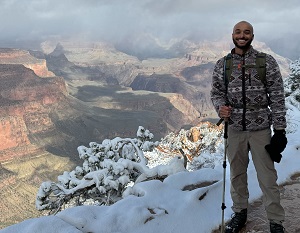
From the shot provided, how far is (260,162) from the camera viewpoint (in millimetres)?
4309

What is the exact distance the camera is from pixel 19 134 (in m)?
126

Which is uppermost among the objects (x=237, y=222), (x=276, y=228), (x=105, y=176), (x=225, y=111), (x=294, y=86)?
(x=225, y=111)

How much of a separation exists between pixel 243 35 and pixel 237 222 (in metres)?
2.44

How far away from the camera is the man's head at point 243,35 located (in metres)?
4.14

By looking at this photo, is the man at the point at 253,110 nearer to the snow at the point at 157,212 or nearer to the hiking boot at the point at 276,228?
the hiking boot at the point at 276,228

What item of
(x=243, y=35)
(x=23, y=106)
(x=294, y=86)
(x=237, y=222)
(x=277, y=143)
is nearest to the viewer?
(x=277, y=143)

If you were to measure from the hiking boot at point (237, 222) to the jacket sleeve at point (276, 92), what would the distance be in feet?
4.73

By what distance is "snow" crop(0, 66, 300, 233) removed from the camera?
4.08 meters

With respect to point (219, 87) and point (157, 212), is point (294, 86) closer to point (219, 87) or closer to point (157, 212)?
point (219, 87)

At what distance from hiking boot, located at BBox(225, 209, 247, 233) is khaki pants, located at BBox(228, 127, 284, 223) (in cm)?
44

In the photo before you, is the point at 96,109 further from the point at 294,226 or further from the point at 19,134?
the point at 294,226

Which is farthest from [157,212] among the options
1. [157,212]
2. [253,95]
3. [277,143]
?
[253,95]

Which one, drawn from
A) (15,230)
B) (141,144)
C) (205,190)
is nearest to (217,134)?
(141,144)

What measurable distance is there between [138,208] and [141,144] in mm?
5636
